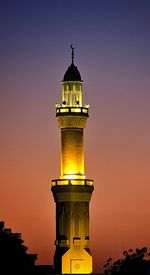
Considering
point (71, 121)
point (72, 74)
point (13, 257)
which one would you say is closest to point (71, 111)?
point (71, 121)

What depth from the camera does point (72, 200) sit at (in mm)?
158250

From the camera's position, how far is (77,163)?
159m

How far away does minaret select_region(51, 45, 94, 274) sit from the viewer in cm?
15862

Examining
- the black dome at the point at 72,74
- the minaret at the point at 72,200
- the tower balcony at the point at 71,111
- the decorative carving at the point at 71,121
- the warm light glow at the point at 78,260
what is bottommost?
the warm light glow at the point at 78,260

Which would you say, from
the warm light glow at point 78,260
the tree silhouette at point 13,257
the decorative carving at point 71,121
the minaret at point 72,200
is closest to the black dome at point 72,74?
the minaret at point 72,200

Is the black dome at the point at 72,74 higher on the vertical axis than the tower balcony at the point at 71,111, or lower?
higher

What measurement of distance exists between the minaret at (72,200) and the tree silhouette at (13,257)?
14520mm

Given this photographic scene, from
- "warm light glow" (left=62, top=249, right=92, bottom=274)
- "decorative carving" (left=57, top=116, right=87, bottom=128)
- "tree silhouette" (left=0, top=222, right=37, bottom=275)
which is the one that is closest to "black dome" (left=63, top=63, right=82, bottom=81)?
"decorative carving" (left=57, top=116, right=87, bottom=128)

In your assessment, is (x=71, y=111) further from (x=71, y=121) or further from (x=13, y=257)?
(x=13, y=257)

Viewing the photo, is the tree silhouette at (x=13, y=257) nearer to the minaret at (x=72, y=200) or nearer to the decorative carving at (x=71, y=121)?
the minaret at (x=72, y=200)

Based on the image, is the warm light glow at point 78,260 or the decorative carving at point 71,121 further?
the decorative carving at point 71,121

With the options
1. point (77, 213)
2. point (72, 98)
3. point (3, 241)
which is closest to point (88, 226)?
point (77, 213)

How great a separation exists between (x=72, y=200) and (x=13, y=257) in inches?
958

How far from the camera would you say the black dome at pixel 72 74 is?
162000 millimetres
